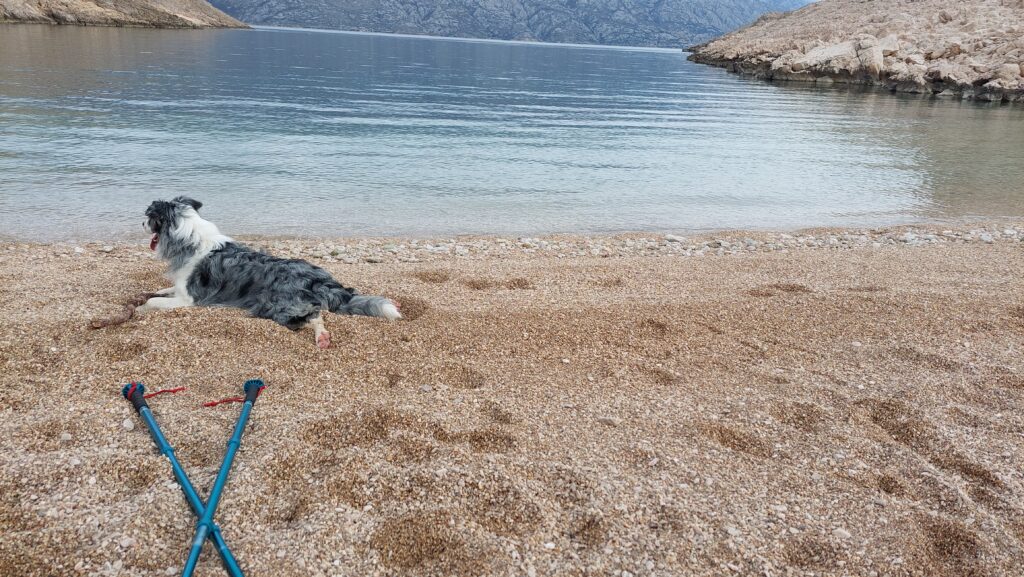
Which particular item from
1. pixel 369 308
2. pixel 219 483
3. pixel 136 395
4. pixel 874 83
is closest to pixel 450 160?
pixel 369 308

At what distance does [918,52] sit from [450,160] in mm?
56413

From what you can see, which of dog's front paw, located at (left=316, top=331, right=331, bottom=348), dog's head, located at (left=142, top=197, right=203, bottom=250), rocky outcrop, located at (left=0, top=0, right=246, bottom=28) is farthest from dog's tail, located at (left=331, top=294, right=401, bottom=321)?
rocky outcrop, located at (left=0, top=0, right=246, bottom=28)

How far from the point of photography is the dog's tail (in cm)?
615

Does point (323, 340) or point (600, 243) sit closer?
point (323, 340)

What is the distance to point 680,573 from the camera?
3.05 metres

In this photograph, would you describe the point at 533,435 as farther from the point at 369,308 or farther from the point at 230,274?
the point at 230,274

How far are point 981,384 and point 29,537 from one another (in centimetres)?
715

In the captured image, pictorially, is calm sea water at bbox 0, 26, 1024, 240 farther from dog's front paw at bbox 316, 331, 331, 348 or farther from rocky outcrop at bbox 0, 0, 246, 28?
rocky outcrop at bbox 0, 0, 246, 28

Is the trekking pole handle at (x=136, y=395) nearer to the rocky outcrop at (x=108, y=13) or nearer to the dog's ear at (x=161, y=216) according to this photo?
the dog's ear at (x=161, y=216)

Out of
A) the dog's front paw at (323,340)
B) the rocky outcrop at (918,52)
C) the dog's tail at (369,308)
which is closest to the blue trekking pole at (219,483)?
the dog's front paw at (323,340)

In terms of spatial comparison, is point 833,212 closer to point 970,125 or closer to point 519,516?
point 519,516

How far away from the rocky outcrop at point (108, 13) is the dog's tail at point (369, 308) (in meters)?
92.3

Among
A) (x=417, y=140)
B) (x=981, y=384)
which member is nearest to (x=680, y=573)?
(x=981, y=384)

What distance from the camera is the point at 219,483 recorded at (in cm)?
337
